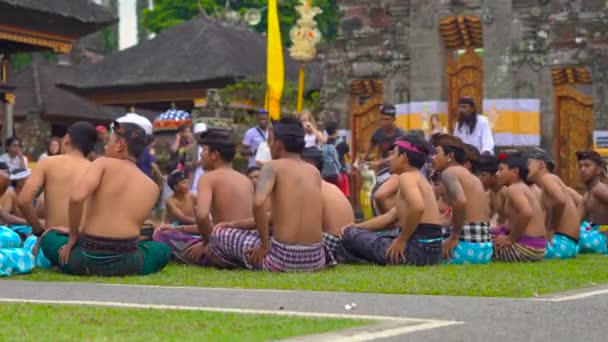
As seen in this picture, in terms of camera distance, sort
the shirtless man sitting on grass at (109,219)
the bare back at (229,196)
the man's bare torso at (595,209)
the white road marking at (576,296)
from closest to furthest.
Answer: the white road marking at (576,296) < the shirtless man sitting on grass at (109,219) < the bare back at (229,196) < the man's bare torso at (595,209)

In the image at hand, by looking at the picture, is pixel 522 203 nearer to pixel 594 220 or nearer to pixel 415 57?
pixel 594 220

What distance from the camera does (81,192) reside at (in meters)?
10.3

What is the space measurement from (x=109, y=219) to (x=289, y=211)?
1502 mm

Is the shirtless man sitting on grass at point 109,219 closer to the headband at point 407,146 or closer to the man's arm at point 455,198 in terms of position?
the headband at point 407,146

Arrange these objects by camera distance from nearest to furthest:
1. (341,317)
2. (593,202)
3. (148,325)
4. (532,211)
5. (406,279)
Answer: (148,325)
(341,317)
(406,279)
(532,211)
(593,202)

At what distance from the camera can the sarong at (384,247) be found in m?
11.6

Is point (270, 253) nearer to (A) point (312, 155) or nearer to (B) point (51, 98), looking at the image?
(A) point (312, 155)

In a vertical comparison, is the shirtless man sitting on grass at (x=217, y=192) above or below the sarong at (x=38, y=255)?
above

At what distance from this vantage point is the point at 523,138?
2475 centimetres

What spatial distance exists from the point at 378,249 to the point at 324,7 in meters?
43.2

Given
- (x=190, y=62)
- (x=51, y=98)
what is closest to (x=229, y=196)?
(x=190, y=62)

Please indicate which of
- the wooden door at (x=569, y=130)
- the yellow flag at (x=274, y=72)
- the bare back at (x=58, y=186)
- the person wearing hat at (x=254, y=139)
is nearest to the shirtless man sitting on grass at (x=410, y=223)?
the bare back at (x=58, y=186)

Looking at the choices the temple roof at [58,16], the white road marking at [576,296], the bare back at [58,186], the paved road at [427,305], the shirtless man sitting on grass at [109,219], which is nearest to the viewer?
the paved road at [427,305]

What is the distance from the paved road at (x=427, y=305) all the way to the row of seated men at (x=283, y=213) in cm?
113
